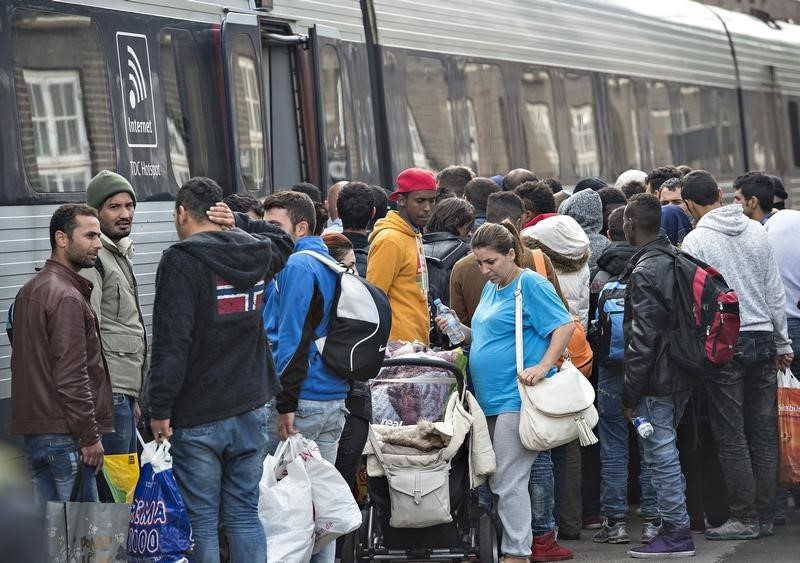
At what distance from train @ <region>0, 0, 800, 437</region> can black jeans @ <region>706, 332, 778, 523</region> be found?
10.7ft

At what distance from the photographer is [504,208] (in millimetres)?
7879

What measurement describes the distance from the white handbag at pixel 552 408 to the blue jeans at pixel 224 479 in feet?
4.83

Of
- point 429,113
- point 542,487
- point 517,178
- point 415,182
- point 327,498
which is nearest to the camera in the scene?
point 327,498

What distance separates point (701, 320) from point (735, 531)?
1.40 meters

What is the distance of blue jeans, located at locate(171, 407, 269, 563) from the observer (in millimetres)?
5438

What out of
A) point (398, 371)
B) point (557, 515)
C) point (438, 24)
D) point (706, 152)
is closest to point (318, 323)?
point (398, 371)

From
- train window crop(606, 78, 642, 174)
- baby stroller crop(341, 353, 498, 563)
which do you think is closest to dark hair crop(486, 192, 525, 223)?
baby stroller crop(341, 353, 498, 563)

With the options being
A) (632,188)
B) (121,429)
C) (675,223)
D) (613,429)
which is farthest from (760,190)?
(121,429)

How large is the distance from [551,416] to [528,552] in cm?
68

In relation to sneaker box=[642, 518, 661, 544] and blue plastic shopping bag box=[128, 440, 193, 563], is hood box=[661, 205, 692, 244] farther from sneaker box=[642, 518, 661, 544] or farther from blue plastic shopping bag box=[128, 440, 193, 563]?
blue plastic shopping bag box=[128, 440, 193, 563]

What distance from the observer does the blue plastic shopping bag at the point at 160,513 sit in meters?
5.28

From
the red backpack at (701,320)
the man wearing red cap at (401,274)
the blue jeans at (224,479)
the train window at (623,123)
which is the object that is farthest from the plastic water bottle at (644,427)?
the train window at (623,123)

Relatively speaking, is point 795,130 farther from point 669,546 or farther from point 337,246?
point 337,246

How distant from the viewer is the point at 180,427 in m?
5.42
